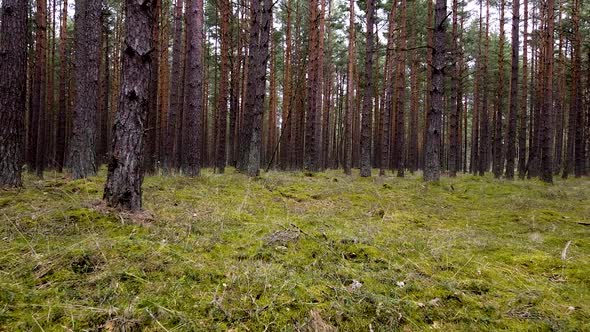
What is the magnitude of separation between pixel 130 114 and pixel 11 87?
11.6 feet

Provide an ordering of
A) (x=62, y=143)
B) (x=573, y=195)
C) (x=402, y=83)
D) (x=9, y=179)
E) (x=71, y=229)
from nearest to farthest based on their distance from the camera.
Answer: (x=71, y=229), (x=9, y=179), (x=573, y=195), (x=62, y=143), (x=402, y=83)

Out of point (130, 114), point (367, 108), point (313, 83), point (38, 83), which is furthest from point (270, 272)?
point (38, 83)

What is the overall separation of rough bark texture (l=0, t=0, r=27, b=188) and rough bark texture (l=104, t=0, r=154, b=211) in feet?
10.4

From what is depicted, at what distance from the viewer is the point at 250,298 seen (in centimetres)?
214

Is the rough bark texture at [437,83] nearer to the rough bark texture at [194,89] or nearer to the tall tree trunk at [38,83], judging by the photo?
the rough bark texture at [194,89]

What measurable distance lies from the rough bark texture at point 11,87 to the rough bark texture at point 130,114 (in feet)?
10.4

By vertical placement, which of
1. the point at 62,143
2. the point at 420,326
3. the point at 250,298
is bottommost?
the point at 420,326

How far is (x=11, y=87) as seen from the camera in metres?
5.59

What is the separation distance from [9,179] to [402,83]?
562 inches

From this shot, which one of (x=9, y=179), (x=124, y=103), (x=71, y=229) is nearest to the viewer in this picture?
(x=71, y=229)

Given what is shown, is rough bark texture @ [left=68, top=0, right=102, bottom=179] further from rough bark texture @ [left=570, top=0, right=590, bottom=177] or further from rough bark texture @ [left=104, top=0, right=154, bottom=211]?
rough bark texture @ [left=570, top=0, right=590, bottom=177]

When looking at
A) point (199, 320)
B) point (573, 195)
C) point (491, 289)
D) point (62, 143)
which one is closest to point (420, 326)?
point (491, 289)

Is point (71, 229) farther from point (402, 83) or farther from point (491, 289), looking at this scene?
point (402, 83)

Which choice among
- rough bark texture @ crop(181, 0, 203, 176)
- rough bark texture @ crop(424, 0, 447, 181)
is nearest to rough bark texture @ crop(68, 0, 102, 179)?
rough bark texture @ crop(181, 0, 203, 176)
